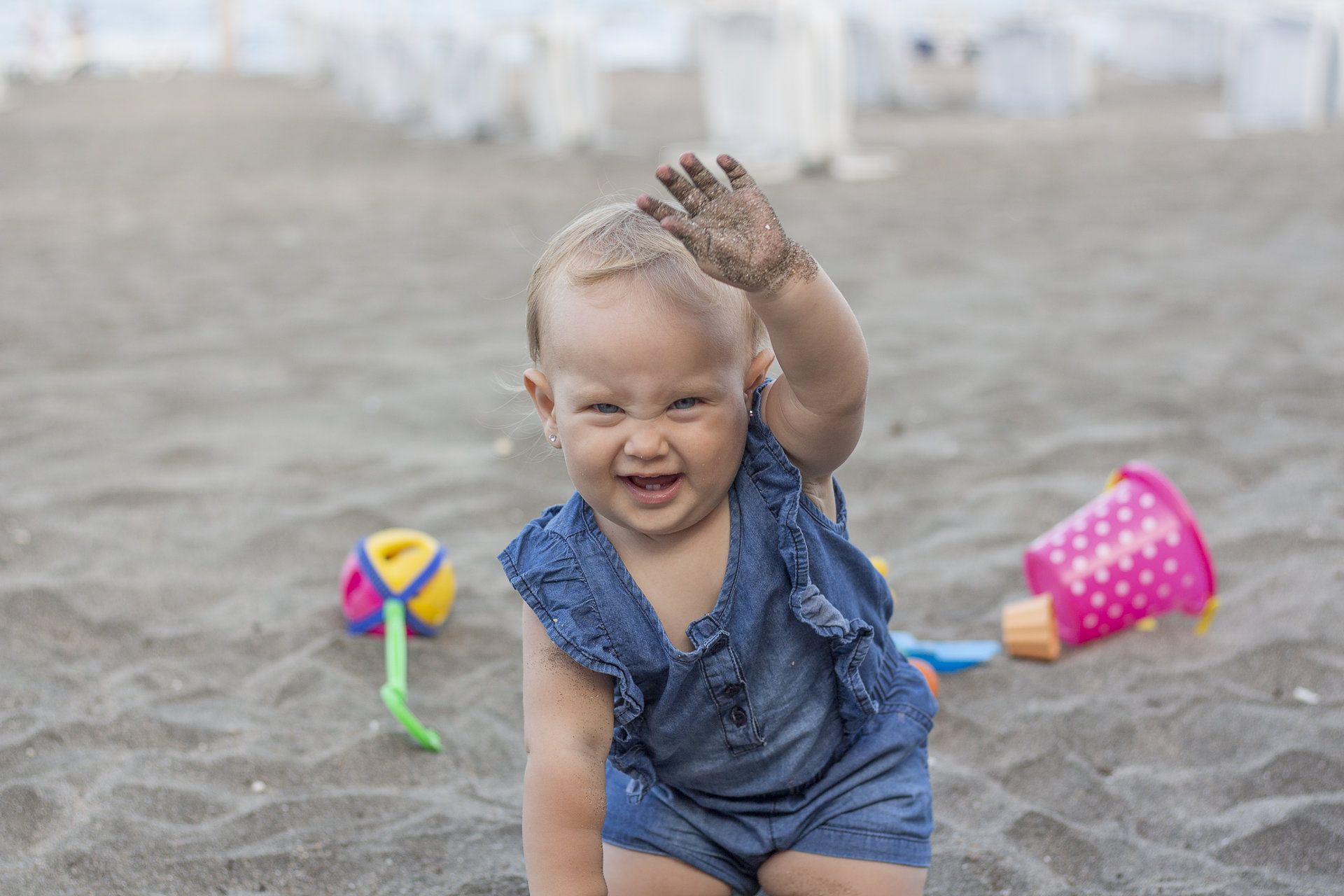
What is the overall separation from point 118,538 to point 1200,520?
2.80 m

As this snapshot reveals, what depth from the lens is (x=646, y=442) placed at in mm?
1502

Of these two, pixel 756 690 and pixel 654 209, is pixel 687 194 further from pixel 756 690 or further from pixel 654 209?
pixel 756 690

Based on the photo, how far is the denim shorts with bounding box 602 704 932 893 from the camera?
1.71 meters

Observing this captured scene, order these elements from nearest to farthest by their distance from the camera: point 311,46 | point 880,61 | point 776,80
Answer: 1. point 776,80
2. point 880,61
3. point 311,46

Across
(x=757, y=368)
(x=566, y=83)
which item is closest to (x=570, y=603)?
(x=757, y=368)

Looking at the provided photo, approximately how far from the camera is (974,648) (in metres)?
2.55

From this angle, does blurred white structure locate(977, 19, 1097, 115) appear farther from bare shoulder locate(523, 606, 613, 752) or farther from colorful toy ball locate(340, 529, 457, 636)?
bare shoulder locate(523, 606, 613, 752)

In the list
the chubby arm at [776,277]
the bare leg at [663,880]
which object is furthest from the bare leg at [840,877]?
the chubby arm at [776,277]

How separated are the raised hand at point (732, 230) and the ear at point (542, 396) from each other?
358 mm

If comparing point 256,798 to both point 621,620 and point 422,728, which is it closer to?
point 422,728

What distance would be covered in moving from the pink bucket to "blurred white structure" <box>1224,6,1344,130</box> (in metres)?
9.90

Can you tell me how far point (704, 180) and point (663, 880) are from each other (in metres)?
1.01

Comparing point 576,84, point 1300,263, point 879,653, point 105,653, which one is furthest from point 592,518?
point 576,84

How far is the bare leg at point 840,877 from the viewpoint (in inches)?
66.1
